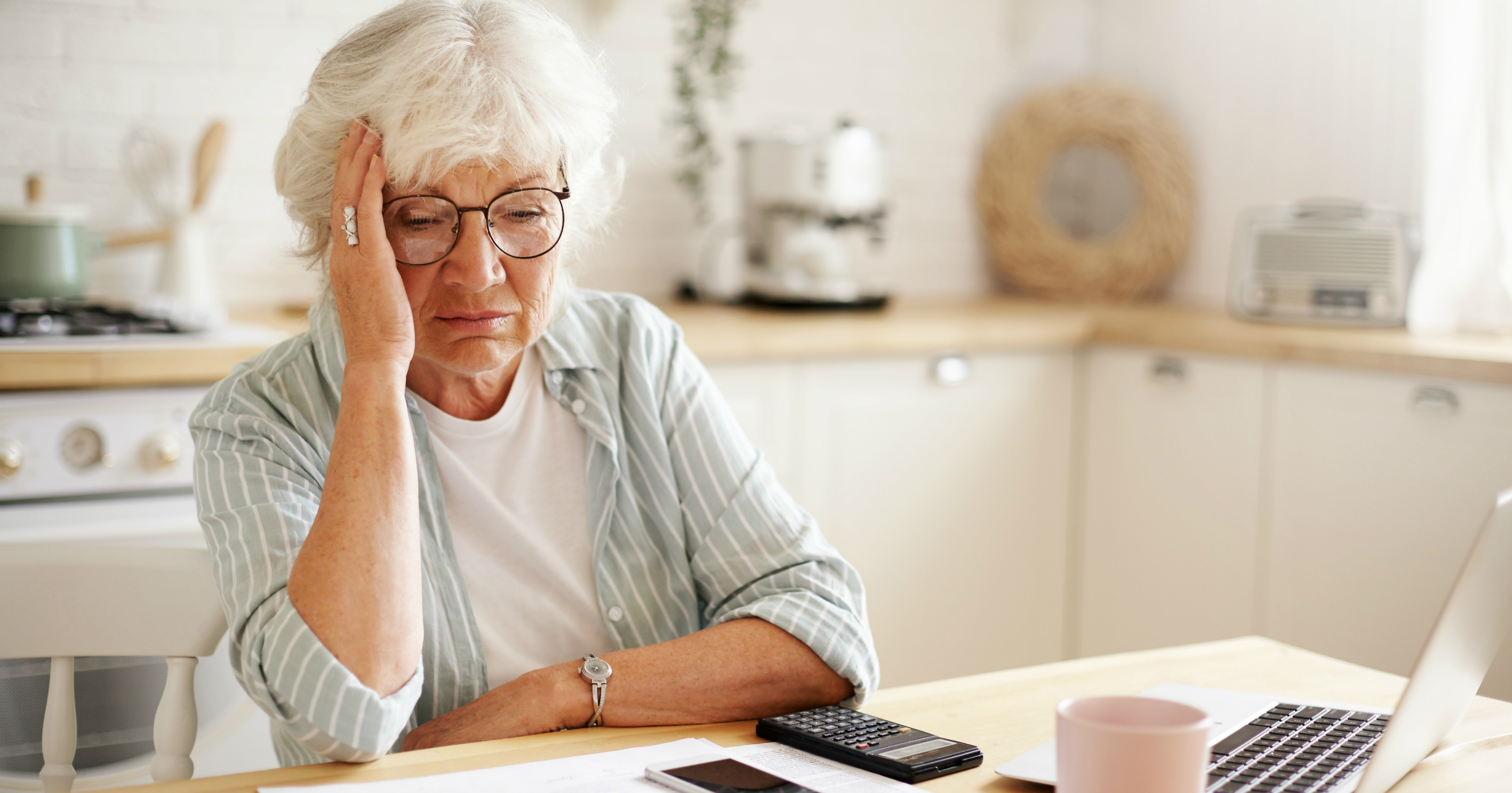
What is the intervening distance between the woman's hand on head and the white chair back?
23 cm

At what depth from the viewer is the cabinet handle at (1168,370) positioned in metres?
2.53

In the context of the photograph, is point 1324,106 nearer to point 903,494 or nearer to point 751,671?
point 903,494

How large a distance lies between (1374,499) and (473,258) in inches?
66.8

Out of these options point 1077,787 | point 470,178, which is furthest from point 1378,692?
point 470,178

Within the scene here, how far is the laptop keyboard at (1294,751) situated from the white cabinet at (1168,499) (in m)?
1.50

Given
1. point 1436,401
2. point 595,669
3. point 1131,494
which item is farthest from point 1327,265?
point 595,669

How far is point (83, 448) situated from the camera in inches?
71.1

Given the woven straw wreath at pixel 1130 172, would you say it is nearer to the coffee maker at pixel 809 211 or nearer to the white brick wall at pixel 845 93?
the white brick wall at pixel 845 93

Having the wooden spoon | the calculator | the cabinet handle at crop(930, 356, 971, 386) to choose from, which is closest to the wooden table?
the calculator

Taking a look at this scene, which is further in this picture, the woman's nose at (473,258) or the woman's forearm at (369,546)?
the woman's nose at (473,258)

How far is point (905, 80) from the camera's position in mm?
3215

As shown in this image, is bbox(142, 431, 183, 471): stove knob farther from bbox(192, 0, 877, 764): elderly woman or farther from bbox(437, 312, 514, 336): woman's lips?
bbox(437, 312, 514, 336): woman's lips

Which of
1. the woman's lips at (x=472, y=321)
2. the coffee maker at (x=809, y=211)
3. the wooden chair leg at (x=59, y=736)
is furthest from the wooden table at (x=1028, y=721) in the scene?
the coffee maker at (x=809, y=211)

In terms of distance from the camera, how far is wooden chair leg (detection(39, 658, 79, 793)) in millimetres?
1049
